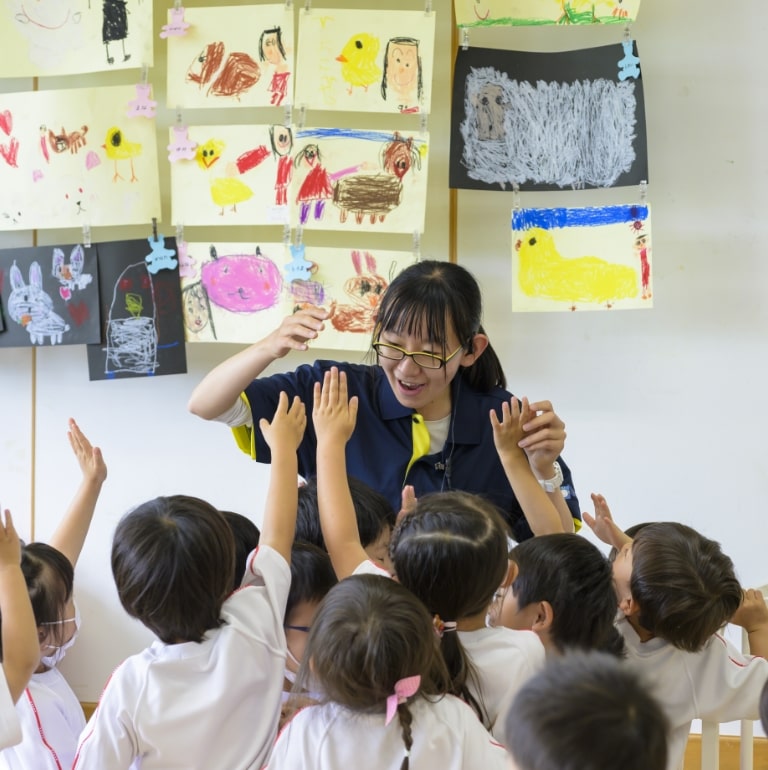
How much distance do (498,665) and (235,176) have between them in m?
1.91

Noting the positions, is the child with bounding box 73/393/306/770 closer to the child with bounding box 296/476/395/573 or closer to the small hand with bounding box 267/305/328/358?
the child with bounding box 296/476/395/573

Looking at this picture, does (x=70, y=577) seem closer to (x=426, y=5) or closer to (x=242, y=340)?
(x=242, y=340)

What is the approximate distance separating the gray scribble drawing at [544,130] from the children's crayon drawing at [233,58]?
22.3 inches

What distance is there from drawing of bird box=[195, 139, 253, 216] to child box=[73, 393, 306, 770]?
159 cm

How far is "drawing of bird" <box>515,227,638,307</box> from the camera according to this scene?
2.74 m

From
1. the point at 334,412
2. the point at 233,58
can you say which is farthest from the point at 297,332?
the point at 233,58

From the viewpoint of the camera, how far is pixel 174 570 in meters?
1.34

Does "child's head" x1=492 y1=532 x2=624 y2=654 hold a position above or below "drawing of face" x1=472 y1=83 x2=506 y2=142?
below

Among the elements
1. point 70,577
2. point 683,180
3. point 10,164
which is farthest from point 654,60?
point 70,577

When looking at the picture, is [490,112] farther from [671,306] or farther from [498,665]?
[498,665]

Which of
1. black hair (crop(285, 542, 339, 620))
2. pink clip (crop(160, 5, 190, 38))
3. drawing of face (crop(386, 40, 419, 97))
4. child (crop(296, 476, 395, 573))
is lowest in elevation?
black hair (crop(285, 542, 339, 620))

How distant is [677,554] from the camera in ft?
5.34

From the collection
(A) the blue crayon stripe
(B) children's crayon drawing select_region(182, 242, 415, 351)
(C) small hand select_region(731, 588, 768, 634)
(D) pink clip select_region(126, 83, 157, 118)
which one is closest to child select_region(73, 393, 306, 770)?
(C) small hand select_region(731, 588, 768, 634)

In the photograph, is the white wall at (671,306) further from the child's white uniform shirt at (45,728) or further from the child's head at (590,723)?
the child's head at (590,723)
